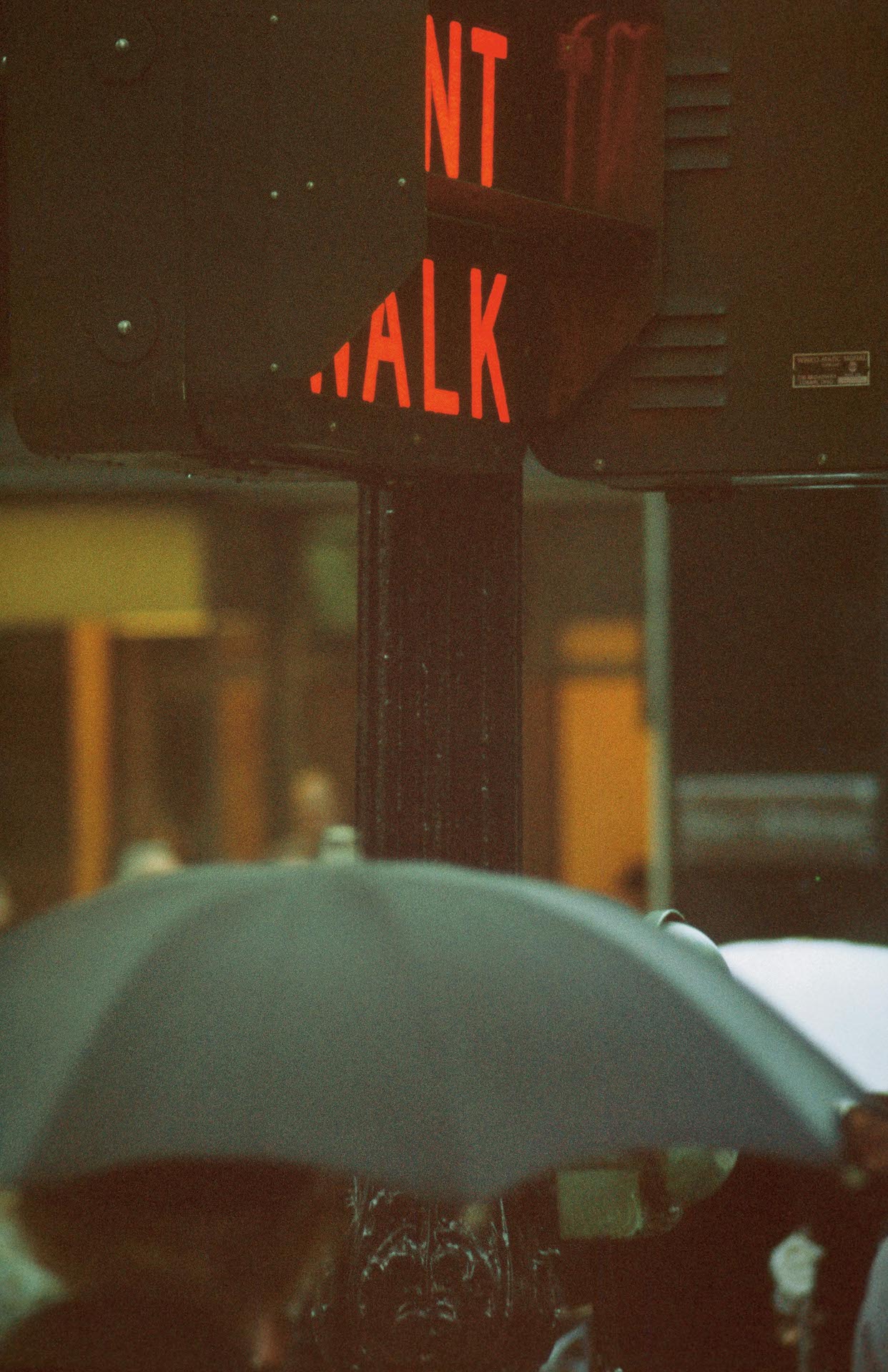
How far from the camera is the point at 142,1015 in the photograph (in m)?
1.73

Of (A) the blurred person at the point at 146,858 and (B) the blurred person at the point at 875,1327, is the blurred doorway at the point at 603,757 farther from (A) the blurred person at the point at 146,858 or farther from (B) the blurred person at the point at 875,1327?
(B) the blurred person at the point at 875,1327

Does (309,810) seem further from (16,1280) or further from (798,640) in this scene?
(16,1280)

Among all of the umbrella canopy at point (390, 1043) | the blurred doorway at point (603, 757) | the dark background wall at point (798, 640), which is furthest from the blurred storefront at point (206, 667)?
the umbrella canopy at point (390, 1043)

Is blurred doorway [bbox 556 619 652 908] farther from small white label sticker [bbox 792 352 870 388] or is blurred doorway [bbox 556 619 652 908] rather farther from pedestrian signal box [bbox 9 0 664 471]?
pedestrian signal box [bbox 9 0 664 471]

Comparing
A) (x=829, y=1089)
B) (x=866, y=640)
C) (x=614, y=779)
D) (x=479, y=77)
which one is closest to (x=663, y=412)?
(x=479, y=77)

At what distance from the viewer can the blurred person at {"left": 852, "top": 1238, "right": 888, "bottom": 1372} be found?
2846mm

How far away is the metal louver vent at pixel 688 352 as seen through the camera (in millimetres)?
3047

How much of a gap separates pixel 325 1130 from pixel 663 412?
1740 millimetres

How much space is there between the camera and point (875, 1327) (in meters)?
2.87

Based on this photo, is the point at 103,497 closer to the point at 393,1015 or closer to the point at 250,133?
the point at 250,133

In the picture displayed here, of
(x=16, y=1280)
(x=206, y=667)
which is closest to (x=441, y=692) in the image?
(x=16, y=1280)

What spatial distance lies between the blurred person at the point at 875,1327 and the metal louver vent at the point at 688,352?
1.48 meters

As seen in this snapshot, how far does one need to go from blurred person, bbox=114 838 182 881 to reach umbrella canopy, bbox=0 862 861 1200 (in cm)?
627

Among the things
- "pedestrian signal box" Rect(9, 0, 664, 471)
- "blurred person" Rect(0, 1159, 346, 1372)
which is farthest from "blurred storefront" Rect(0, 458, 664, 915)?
"blurred person" Rect(0, 1159, 346, 1372)
